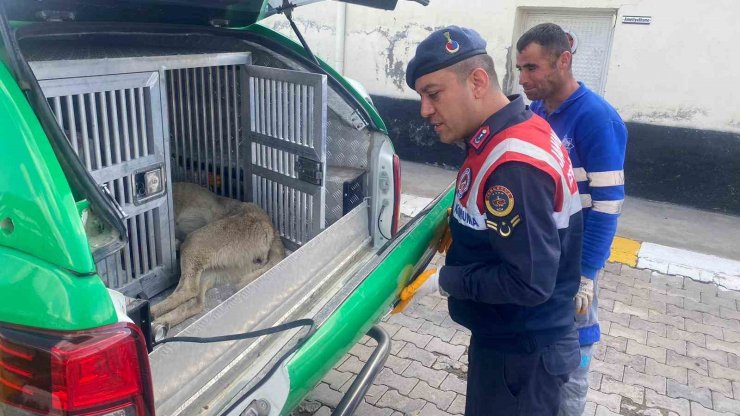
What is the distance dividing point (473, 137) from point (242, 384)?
1108mm

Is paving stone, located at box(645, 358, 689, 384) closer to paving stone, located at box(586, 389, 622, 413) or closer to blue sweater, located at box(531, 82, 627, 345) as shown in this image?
paving stone, located at box(586, 389, 622, 413)

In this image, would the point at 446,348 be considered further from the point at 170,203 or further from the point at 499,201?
the point at 499,201

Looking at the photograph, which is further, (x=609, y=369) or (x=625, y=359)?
(x=625, y=359)

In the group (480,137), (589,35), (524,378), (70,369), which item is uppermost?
(589,35)

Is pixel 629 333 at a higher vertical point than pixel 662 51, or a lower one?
lower

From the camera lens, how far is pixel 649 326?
14.0 feet

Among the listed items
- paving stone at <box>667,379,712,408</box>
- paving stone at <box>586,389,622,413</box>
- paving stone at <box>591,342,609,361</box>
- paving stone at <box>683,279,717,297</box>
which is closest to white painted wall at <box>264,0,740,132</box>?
paving stone at <box>683,279,717,297</box>

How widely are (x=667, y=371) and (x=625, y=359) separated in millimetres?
247

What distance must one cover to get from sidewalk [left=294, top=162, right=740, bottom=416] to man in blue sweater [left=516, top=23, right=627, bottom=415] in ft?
2.79

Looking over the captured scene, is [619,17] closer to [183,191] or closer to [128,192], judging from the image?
[183,191]

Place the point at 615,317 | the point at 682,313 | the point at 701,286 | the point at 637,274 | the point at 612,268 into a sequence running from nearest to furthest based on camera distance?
the point at 615,317 < the point at 682,313 < the point at 701,286 < the point at 637,274 < the point at 612,268

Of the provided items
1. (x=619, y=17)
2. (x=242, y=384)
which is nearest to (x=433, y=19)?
(x=619, y=17)

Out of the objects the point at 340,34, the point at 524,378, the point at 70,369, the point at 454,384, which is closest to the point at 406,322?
the point at 454,384

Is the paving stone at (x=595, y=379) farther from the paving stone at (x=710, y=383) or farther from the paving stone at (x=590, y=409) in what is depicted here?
the paving stone at (x=710, y=383)
